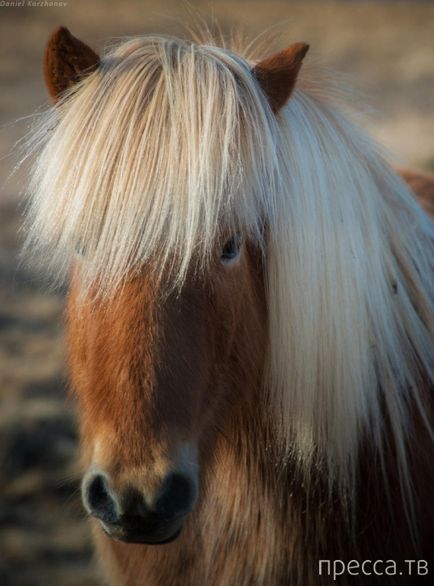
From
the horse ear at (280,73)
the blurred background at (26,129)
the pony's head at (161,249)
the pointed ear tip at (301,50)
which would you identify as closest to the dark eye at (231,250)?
the pony's head at (161,249)

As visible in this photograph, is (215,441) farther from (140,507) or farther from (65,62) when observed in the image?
(65,62)

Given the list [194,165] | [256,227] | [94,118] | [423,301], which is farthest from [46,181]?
[423,301]

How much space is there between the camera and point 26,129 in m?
4.64

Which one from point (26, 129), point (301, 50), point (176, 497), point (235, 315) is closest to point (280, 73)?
point (301, 50)

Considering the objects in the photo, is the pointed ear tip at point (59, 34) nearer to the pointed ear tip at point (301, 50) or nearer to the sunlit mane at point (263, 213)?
the sunlit mane at point (263, 213)

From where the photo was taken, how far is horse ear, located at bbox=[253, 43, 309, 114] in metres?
2.06

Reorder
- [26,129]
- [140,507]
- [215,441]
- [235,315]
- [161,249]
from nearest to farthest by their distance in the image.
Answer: [140,507] → [161,249] → [235,315] → [215,441] → [26,129]

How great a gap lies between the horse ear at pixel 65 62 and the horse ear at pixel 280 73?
1.32 ft

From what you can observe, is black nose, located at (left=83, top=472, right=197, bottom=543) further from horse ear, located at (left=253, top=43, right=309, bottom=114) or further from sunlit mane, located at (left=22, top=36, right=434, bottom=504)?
horse ear, located at (left=253, top=43, right=309, bottom=114)

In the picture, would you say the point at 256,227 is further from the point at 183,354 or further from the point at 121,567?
the point at 121,567

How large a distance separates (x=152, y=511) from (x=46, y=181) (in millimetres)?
811

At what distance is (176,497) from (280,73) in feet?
3.32

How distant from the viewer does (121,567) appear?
2.54 meters

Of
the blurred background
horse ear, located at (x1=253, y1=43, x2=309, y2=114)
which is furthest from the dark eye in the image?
the blurred background
